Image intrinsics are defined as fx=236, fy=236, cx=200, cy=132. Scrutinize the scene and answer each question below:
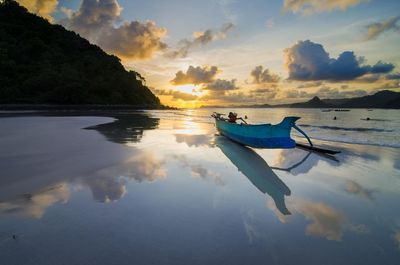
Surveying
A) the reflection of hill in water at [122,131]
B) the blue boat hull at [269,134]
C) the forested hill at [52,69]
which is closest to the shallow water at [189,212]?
the blue boat hull at [269,134]

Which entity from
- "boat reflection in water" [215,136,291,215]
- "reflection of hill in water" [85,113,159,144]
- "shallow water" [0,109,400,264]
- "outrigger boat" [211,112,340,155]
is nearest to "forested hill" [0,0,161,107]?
"reflection of hill in water" [85,113,159,144]

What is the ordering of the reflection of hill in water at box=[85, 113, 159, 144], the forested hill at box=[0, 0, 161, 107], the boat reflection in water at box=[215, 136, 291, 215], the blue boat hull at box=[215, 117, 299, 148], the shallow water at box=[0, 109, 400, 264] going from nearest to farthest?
the shallow water at box=[0, 109, 400, 264], the boat reflection in water at box=[215, 136, 291, 215], the blue boat hull at box=[215, 117, 299, 148], the reflection of hill in water at box=[85, 113, 159, 144], the forested hill at box=[0, 0, 161, 107]

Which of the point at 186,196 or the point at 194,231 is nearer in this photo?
the point at 194,231

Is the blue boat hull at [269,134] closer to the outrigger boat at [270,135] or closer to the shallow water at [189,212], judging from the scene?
the outrigger boat at [270,135]

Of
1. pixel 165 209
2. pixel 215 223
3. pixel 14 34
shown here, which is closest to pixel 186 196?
pixel 165 209

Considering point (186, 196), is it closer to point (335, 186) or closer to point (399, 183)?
point (335, 186)

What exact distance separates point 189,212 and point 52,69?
9070cm

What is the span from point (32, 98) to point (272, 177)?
76.3 m

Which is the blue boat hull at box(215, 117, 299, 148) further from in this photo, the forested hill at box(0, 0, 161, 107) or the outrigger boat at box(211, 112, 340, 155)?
the forested hill at box(0, 0, 161, 107)

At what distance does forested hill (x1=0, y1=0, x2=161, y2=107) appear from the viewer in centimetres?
6819

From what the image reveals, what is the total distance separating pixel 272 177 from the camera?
824 centimetres

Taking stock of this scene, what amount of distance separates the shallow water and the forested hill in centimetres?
6979

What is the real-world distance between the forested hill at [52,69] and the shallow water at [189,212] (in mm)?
69793

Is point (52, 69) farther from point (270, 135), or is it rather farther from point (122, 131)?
point (270, 135)
